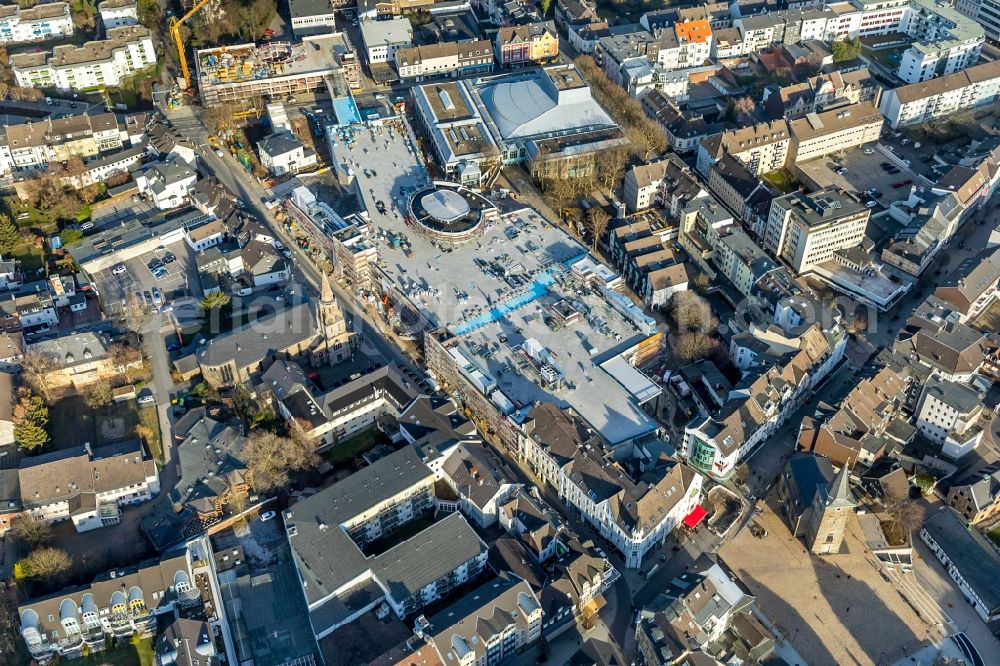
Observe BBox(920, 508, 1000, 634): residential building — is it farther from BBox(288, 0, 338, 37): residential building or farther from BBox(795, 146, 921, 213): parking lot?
BBox(288, 0, 338, 37): residential building

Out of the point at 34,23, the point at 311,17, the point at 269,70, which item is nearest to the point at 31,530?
the point at 269,70

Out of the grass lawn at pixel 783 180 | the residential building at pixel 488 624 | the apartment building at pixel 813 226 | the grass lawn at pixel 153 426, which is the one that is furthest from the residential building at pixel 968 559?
the grass lawn at pixel 153 426

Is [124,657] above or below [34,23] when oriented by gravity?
below

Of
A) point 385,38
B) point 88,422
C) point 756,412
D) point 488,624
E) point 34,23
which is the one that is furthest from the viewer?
point 34,23

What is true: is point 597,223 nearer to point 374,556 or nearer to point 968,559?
point 374,556

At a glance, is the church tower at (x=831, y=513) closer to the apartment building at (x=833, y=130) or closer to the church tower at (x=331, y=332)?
the church tower at (x=331, y=332)

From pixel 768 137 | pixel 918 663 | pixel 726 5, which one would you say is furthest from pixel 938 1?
pixel 918 663
